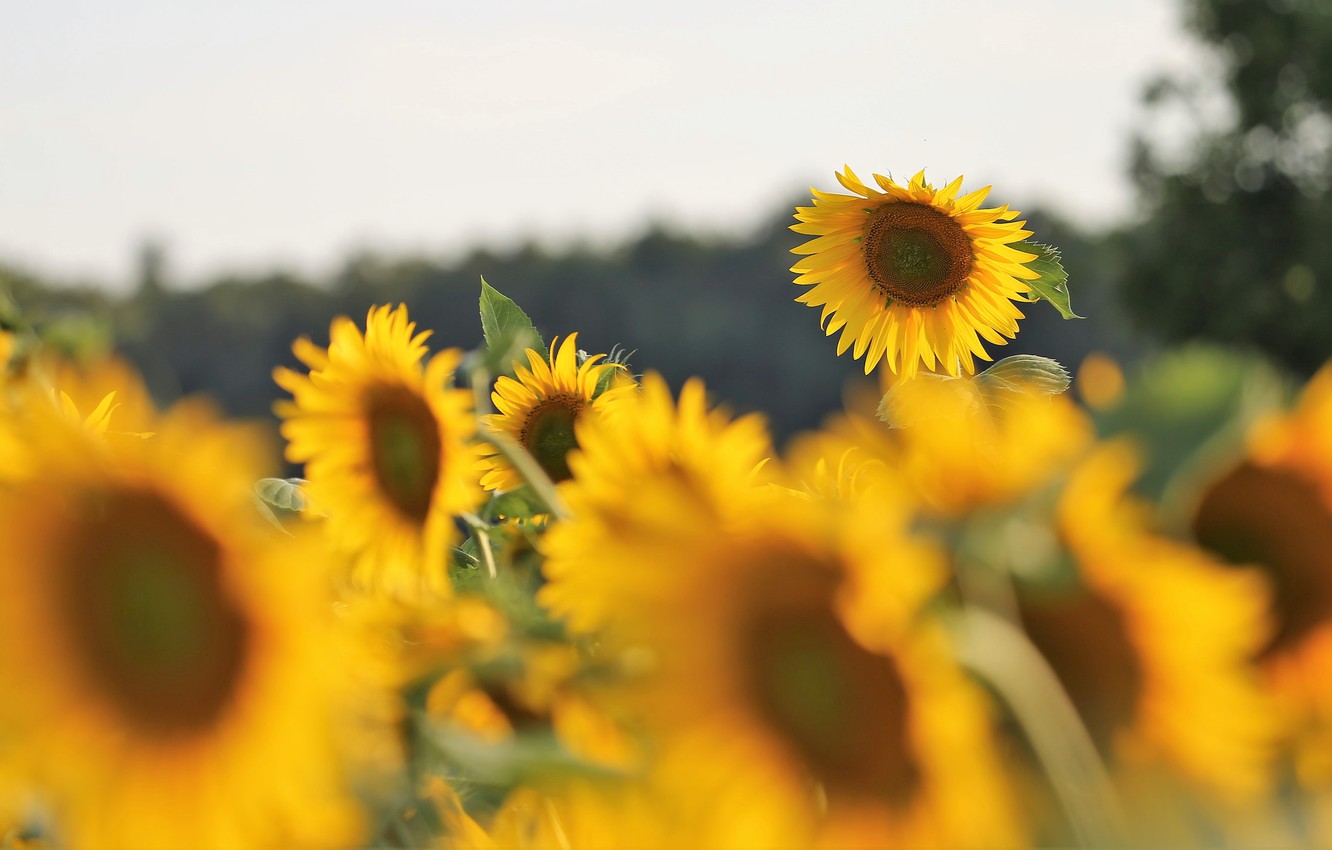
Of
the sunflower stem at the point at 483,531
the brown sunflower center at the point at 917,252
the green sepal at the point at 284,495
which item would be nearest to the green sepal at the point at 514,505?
the sunflower stem at the point at 483,531

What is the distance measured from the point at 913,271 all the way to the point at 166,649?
97 cm

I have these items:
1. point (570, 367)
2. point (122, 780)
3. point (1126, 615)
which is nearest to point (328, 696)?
point (122, 780)

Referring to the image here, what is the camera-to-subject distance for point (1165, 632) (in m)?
0.31

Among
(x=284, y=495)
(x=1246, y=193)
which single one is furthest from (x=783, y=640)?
(x=1246, y=193)

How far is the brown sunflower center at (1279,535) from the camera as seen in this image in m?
0.33

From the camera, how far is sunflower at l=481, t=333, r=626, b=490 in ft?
3.23

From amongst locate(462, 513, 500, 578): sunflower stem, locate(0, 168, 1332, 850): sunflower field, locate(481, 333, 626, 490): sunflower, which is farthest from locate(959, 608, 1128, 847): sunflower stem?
locate(481, 333, 626, 490): sunflower

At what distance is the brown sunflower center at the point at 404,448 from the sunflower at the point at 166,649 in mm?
202

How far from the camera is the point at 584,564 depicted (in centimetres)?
37

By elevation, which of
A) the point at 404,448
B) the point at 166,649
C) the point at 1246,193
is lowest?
the point at 166,649

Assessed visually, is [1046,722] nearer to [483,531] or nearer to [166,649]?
[166,649]

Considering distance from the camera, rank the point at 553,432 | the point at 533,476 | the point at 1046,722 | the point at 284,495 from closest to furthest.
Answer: the point at 1046,722, the point at 533,476, the point at 284,495, the point at 553,432

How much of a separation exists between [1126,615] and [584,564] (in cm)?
13

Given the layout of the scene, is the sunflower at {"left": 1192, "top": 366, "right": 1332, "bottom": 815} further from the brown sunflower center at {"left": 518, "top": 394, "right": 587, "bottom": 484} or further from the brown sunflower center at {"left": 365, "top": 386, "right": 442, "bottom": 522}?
the brown sunflower center at {"left": 518, "top": 394, "right": 587, "bottom": 484}
